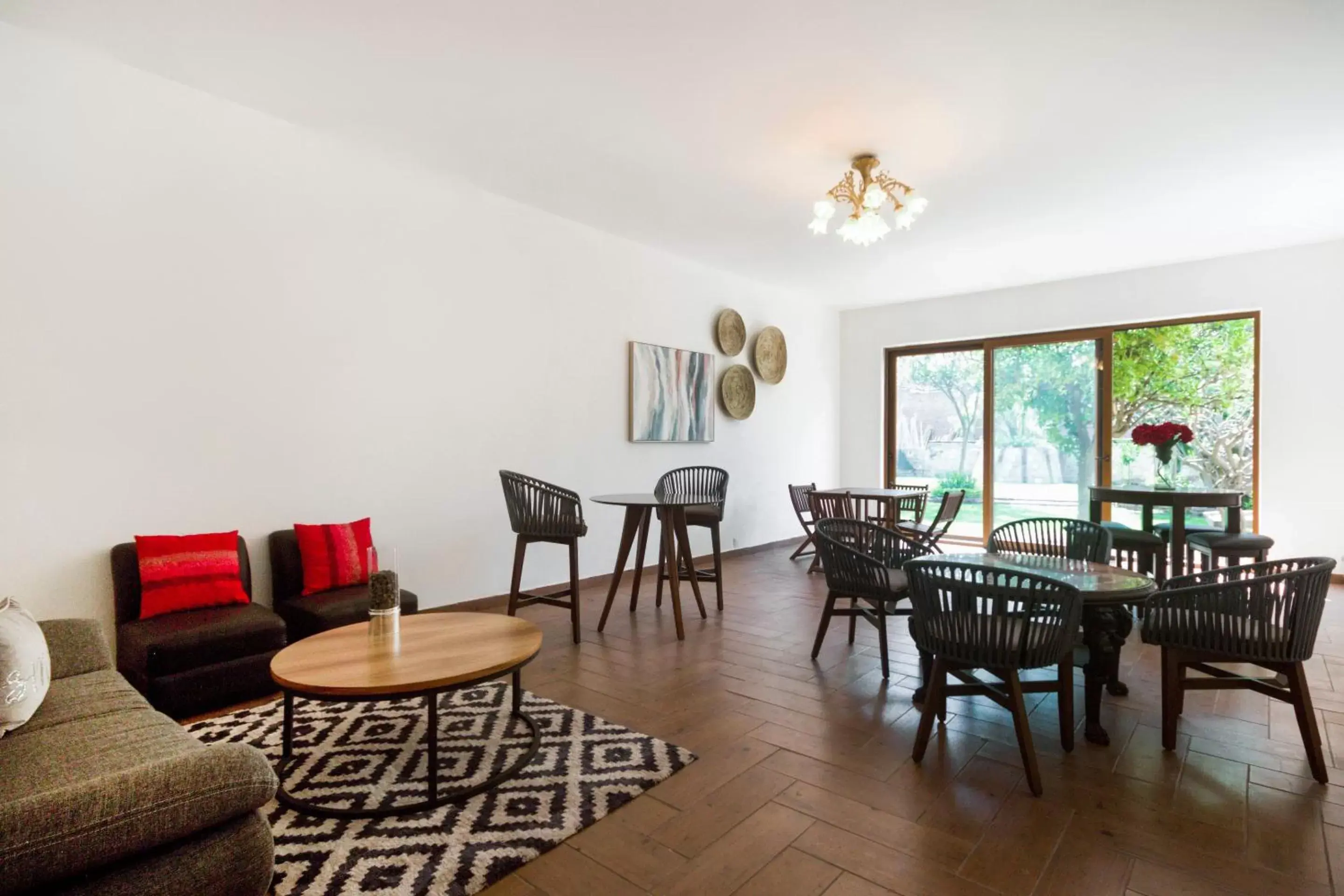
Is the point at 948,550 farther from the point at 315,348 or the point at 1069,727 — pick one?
the point at 315,348

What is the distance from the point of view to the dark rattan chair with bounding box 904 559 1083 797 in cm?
218

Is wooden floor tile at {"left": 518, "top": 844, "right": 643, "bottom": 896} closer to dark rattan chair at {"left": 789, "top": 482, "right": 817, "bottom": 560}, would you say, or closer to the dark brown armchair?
the dark brown armchair

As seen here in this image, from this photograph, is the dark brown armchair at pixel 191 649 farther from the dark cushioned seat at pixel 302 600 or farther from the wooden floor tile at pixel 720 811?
the wooden floor tile at pixel 720 811

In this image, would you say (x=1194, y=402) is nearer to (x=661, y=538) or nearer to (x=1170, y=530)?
(x=1170, y=530)

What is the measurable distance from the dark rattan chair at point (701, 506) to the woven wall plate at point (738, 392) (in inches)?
49.2

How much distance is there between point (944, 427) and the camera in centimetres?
756

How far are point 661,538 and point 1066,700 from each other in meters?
2.49

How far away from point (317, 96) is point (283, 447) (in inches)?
69.6

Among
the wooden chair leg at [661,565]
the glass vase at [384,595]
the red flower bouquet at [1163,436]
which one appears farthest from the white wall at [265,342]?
the red flower bouquet at [1163,436]

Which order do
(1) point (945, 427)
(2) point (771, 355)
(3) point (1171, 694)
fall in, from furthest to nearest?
(1) point (945, 427)
(2) point (771, 355)
(3) point (1171, 694)

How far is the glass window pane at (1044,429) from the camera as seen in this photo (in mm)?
6625

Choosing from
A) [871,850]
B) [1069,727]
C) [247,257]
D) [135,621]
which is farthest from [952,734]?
[247,257]

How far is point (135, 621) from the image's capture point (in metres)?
2.88

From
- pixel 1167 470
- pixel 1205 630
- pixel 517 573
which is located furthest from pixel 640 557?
pixel 1167 470
